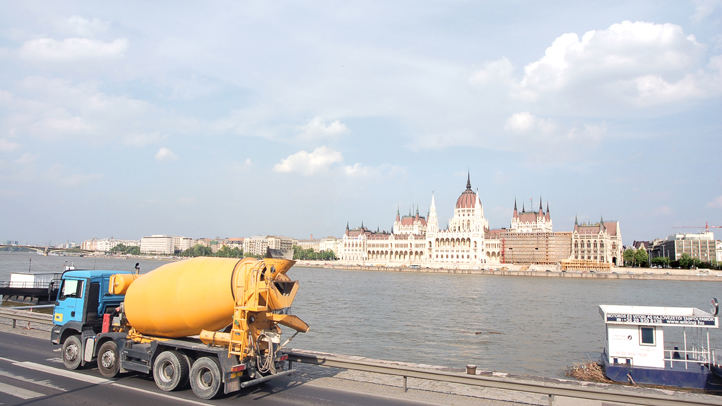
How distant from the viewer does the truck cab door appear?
1355cm

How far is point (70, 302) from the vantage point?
45.2 feet

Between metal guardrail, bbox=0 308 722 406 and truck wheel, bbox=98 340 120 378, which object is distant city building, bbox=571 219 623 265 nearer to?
metal guardrail, bbox=0 308 722 406

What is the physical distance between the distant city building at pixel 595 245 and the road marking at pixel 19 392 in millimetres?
180608

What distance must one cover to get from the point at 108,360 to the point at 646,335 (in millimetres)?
16070

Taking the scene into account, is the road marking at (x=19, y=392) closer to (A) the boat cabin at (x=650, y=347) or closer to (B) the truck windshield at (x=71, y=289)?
(B) the truck windshield at (x=71, y=289)

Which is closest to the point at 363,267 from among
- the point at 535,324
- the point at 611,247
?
the point at 611,247

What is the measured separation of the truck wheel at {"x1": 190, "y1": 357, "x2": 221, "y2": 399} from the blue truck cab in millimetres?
3904

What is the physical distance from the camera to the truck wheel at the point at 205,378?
1050cm

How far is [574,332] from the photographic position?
3231 cm

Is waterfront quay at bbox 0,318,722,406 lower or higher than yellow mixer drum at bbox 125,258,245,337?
lower

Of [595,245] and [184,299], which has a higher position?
[595,245]

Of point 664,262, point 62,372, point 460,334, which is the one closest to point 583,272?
point 664,262

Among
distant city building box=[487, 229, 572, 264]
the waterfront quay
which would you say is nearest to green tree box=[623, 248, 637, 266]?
distant city building box=[487, 229, 572, 264]

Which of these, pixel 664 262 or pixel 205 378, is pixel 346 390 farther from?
pixel 664 262
